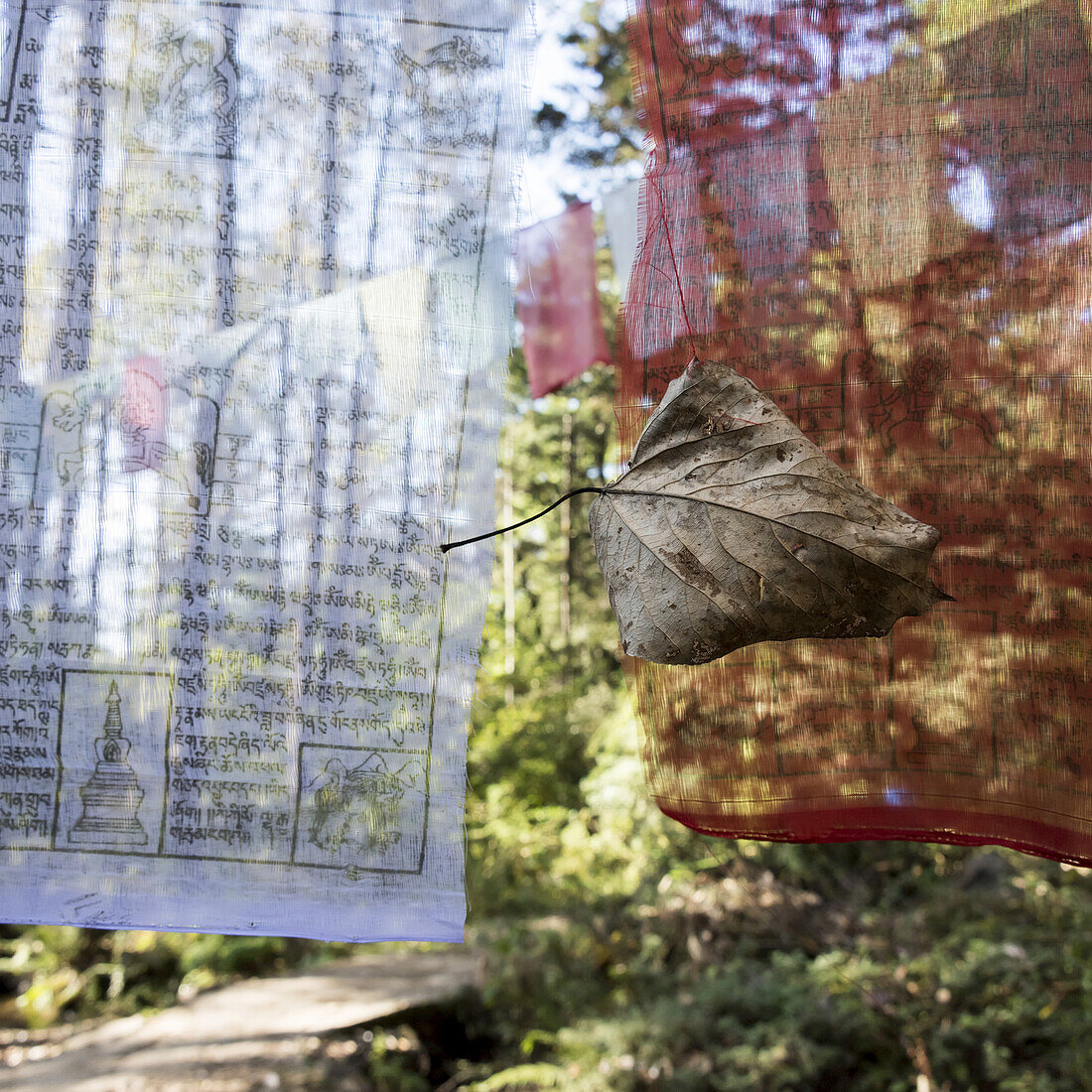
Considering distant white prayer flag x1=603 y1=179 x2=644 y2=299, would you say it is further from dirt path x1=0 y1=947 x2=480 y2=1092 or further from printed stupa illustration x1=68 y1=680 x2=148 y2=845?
dirt path x1=0 y1=947 x2=480 y2=1092

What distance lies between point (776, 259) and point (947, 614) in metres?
0.43

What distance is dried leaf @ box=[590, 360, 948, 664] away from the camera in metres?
0.75

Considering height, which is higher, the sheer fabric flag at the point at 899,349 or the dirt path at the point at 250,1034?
the sheer fabric flag at the point at 899,349

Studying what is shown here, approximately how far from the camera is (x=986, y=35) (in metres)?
0.94

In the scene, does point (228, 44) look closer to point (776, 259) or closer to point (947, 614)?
point (776, 259)

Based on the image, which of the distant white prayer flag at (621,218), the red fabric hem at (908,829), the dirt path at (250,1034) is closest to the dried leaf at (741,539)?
the red fabric hem at (908,829)

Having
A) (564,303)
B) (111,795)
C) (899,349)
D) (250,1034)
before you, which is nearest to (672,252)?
(899,349)

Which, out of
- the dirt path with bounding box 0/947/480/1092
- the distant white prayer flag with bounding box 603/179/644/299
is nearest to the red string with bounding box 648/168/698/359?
the distant white prayer flag with bounding box 603/179/644/299

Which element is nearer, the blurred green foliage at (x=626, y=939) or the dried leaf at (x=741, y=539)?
the dried leaf at (x=741, y=539)

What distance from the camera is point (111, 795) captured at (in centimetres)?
95

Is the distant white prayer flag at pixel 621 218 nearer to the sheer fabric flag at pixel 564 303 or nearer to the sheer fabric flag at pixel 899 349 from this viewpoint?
the sheer fabric flag at pixel 564 303

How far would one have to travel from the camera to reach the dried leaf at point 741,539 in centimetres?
75

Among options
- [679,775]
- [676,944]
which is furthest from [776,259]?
[676,944]

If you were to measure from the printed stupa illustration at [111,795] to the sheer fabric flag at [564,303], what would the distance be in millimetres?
1742
